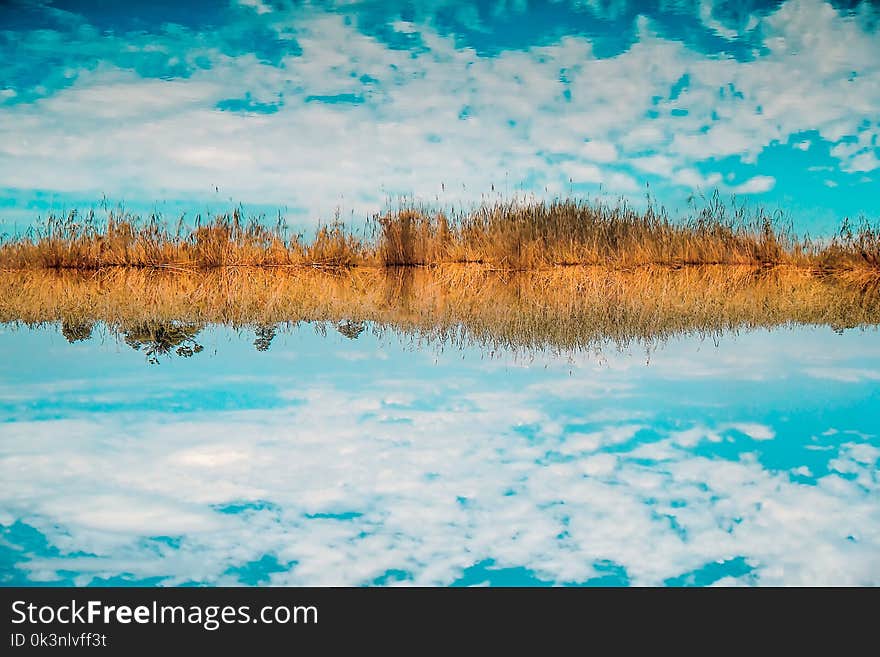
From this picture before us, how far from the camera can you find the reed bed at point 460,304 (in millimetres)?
4574

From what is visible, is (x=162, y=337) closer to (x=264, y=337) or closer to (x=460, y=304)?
(x=264, y=337)

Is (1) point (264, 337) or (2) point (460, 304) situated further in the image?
(2) point (460, 304)

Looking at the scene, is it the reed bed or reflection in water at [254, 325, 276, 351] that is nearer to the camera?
reflection in water at [254, 325, 276, 351]

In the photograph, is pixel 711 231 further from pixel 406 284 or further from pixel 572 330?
pixel 572 330

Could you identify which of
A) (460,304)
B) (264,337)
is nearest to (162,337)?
(264,337)

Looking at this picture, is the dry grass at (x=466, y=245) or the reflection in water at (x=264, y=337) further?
the dry grass at (x=466, y=245)

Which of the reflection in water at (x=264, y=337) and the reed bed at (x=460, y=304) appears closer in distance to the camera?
the reflection in water at (x=264, y=337)

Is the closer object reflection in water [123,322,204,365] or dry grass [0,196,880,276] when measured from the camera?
reflection in water [123,322,204,365]

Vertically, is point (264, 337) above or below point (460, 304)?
below

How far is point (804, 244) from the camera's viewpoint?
29.8ft

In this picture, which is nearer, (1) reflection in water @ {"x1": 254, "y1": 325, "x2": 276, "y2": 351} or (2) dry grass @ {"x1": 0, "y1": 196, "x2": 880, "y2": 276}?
(1) reflection in water @ {"x1": 254, "y1": 325, "x2": 276, "y2": 351}

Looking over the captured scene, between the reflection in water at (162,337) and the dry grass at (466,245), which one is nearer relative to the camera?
the reflection in water at (162,337)

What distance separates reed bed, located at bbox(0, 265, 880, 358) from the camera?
4.57 m

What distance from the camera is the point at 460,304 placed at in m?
5.68
